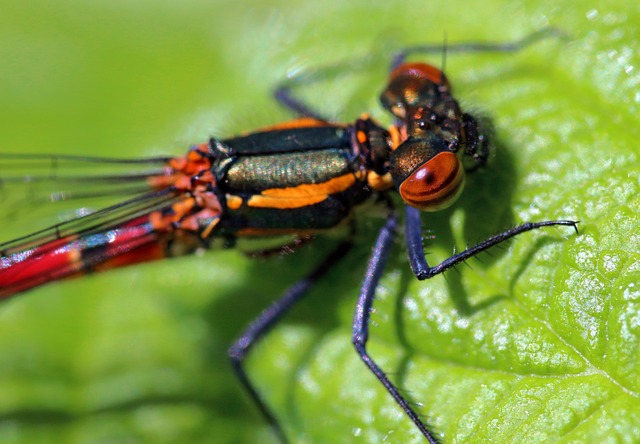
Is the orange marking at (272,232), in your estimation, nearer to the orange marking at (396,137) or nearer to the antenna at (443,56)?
the orange marking at (396,137)

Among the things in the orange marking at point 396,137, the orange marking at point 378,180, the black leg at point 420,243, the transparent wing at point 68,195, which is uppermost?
the transparent wing at point 68,195

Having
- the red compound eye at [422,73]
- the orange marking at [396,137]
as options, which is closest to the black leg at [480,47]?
the red compound eye at [422,73]

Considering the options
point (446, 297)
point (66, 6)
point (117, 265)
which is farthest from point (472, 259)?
point (66, 6)

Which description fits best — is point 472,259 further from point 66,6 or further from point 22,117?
point 66,6

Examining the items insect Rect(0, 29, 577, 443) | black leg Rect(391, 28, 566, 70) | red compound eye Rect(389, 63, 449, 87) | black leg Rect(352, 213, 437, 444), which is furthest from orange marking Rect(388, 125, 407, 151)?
black leg Rect(391, 28, 566, 70)

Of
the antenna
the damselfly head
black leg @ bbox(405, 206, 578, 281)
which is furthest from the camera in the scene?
the antenna

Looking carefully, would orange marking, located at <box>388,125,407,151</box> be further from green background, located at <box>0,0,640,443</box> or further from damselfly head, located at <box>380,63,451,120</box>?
green background, located at <box>0,0,640,443</box>

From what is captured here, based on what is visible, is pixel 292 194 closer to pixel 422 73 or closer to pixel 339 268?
pixel 339 268
